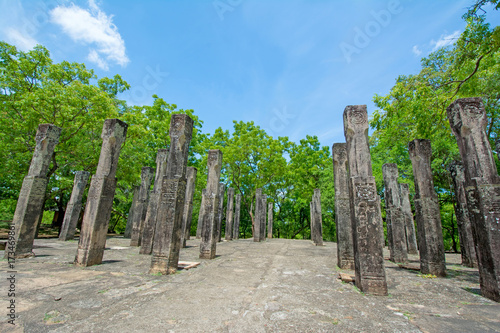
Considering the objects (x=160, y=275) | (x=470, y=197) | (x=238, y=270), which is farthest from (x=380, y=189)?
(x=160, y=275)

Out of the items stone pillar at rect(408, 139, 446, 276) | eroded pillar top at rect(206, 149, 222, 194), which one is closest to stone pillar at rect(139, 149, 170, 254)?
eroded pillar top at rect(206, 149, 222, 194)

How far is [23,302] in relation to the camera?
3213 millimetres

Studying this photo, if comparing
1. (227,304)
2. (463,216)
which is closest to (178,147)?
(227,304)

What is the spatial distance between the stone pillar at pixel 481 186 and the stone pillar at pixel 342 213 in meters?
2.70

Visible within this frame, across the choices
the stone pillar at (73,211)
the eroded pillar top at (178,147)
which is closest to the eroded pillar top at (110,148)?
the eroded pillar top at (178,147)

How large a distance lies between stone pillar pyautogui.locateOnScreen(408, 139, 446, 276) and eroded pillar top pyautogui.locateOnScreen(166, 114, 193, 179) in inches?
272

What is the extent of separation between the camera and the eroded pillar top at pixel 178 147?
6020 millimetres

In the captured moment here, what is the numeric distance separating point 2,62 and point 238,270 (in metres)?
17.4

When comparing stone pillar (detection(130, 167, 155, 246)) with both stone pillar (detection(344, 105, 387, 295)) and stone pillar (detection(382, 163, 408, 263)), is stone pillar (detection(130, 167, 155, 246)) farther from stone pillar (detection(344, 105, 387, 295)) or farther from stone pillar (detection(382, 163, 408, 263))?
stone pillar (detection(382, 163, 408, 263))

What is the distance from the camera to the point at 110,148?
6742 millimetres

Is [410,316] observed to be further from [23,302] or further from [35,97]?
[35,97]

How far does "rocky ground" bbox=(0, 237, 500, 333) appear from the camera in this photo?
109 inches

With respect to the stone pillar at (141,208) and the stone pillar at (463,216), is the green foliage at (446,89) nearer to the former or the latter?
the stone pillar at (463,216)

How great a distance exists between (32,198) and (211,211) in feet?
18.5
